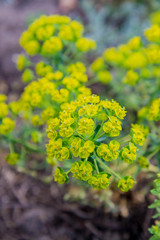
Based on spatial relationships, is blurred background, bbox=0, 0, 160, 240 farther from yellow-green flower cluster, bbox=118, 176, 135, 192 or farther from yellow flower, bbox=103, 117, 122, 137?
yellow flower, bbox=103, 117, 122, 137

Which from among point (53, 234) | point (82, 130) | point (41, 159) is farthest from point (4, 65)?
point (82, 130)

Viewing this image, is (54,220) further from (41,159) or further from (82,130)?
(82,130)

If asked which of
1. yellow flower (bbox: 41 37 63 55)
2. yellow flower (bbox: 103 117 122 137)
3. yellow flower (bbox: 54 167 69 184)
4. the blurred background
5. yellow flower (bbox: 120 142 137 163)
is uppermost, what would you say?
yellow flower (bbox: 41 37 63 55)

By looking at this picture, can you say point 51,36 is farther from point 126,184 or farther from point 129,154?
point 126,184

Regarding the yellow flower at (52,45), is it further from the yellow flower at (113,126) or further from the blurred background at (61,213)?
the blurred background at (61,213)

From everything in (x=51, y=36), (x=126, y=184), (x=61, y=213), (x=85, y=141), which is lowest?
(x=61, y=213)

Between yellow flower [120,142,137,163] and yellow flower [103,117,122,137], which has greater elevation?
yellow flower [103,117,122,137]

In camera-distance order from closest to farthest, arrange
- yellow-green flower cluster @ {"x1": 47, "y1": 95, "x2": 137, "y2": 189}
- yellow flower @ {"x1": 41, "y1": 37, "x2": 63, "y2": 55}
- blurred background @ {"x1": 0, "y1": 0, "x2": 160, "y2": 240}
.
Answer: yellow-green flower cluster @ {"x1": 47, "y1": 95, "x2": 137, "y2": 189}
yellow flower @ {"x1": 41, "y1": 37, "x2": 63, "y2": 55}
blurred background @ {"x1": 0, "y1": 0, "x2": 160, "y2": 240}

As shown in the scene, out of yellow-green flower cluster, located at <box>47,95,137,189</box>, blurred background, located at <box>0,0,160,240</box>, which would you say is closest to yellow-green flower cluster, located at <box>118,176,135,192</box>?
yellow-green flower cluster, located at <box>47,95,137,189</box>

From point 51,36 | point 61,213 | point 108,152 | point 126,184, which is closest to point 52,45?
point 51,36

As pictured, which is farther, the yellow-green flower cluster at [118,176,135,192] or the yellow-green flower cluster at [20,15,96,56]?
the yellow-green flower cluster at [20,15,96,56]

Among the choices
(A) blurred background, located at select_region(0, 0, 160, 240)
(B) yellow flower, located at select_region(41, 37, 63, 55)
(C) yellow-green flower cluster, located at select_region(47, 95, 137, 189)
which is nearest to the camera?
(C) yellow-green flower cluster, located at select_region(47, 95, 137, 189)
